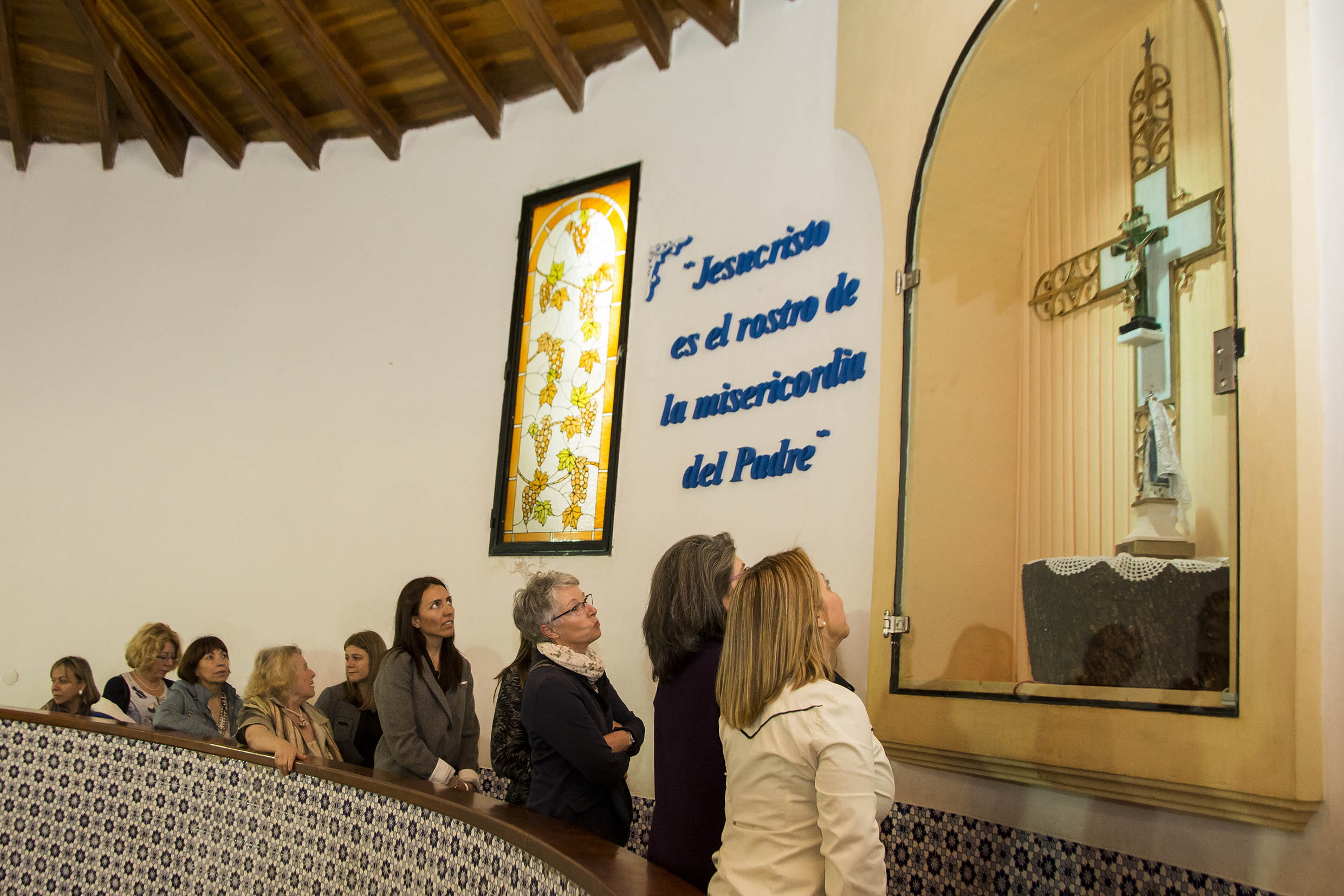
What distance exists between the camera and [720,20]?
5.69 meters

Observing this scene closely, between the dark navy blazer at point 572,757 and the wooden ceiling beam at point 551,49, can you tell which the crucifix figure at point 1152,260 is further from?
the wooden ceiling beam at point 551,49

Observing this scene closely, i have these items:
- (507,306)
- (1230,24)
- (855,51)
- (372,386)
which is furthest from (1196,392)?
(372,386)

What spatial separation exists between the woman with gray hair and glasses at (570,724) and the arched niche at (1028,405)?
1114mm

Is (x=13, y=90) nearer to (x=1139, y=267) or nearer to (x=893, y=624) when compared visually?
(x=893, y=624)

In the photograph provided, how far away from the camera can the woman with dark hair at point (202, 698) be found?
482cm

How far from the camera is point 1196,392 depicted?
332cm

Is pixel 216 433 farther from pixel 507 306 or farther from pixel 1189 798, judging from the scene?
pixel 1189 798

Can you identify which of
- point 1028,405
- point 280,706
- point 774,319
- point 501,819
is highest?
point 774,319

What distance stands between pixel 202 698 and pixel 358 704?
1006 millimetres

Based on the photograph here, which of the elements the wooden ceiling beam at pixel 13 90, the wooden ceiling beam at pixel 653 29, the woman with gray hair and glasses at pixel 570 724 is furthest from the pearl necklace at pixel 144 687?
the wooden ceiling beam at pixel 653 29

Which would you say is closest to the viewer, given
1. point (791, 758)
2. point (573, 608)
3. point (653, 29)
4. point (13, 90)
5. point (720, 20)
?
point (791, 758)

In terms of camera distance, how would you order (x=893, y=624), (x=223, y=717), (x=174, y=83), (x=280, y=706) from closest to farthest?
(x=893, y=624), (x=280, y=706), (x=223, y=717), (x=174, y=83)

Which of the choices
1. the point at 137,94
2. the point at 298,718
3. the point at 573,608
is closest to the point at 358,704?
the point at 298,718

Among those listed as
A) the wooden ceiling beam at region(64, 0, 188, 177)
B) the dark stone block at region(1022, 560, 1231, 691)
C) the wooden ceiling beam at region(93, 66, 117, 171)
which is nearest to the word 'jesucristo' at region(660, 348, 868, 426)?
the dark stone block at region(1022, 560, 1231, 691)
